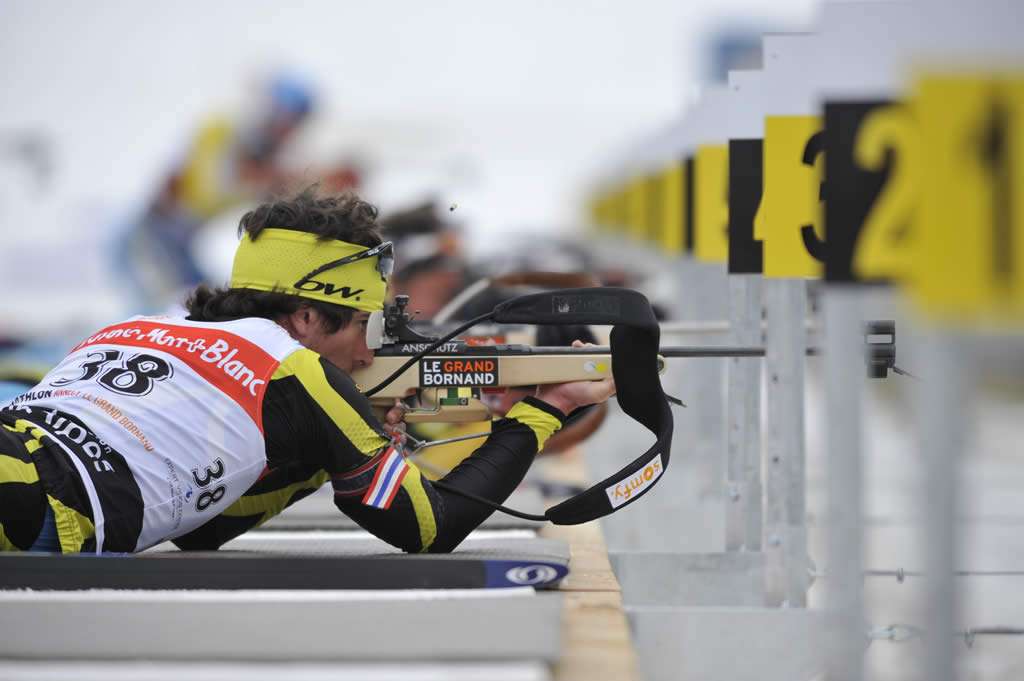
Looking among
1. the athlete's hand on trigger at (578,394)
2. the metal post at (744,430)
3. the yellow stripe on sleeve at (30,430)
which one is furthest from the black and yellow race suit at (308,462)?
the metal post at (744,430)

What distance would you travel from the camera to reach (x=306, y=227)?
Answer: 270cm

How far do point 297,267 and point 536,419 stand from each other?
1.82 feet

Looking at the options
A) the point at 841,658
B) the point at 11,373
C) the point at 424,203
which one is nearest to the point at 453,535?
the point at 841,658

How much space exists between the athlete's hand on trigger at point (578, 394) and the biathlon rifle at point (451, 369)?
14 mm

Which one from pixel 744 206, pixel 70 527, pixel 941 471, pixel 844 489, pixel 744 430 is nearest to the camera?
pixel 941 471

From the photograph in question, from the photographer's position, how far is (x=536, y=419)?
269cm

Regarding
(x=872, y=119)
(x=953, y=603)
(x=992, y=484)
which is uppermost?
(x=872, y=119)

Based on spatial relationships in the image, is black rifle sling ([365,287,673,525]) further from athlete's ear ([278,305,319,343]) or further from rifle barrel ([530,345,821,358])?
Answer: athlete's ear ([278,305,319,343])

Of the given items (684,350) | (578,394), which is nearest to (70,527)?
(578,394)

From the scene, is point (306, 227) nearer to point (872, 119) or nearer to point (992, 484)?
point (872, 119)

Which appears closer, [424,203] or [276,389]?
[276,389]

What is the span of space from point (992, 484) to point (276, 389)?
6404 mm

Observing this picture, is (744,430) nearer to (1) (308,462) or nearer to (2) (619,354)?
(2) (619,354)

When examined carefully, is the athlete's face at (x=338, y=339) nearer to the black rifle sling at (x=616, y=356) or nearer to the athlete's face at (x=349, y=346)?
the athlete's face at (x=349, y=346)
